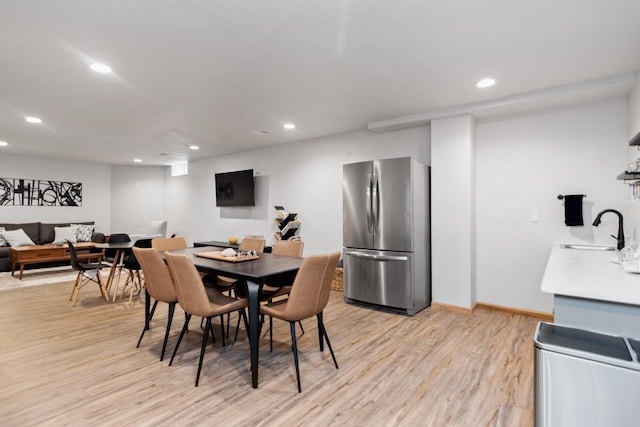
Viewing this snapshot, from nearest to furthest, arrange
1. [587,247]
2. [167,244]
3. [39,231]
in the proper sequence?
[587,247]
[167,244]
[39,231]

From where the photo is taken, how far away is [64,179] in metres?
7.89

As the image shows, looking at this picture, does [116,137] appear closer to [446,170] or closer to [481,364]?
[446,170]

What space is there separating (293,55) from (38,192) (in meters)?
7.85

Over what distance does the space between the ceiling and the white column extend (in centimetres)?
35

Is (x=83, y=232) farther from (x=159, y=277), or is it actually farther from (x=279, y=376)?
(x=279, y=376)

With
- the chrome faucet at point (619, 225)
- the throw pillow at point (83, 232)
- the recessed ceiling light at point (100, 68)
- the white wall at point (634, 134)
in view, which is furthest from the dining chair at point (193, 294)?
the throw pillow at point (83, 232)

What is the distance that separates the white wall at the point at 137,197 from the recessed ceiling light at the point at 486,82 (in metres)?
7.97

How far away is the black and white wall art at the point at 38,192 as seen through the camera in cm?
716

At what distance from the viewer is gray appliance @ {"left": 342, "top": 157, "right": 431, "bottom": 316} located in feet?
13.0

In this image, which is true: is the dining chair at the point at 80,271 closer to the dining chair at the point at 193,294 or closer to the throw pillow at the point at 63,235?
the dining chair at the point at 193,294

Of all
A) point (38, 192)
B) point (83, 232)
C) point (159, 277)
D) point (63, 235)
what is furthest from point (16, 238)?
point (159, 277)

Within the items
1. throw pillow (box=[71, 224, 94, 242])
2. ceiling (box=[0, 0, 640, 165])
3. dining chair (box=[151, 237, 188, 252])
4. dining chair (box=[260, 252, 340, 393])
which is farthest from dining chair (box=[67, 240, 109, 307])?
throw pillow (box=[71, 224, 94, 242])

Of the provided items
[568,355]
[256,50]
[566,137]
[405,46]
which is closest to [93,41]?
[256,50]

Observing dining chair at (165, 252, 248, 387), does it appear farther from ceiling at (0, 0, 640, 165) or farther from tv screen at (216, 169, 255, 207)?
tv screen at (216, 169, 255, 207)
